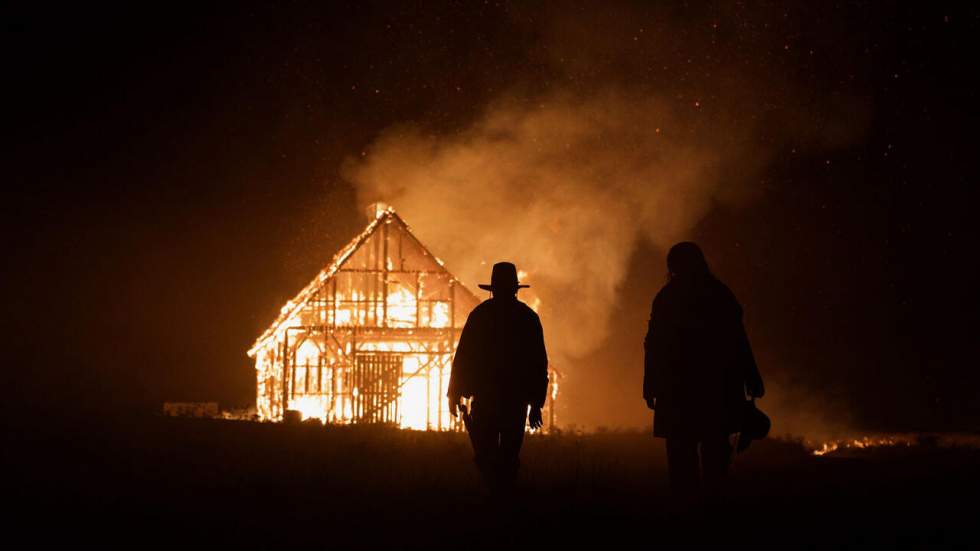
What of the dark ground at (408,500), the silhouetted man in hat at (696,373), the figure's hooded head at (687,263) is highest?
the figure's hooded head at (687,263)

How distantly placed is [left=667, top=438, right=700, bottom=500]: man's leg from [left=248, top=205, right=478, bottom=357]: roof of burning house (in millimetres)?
15572

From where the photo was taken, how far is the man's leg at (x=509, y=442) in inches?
290

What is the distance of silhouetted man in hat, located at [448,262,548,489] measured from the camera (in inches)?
293

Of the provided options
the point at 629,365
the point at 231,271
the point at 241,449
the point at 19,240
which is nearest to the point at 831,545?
the point at 241,449

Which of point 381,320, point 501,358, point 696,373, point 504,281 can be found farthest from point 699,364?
point 381,320

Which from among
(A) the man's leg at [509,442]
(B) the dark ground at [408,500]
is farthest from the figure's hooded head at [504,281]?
(B) the dark ground at [408,500]

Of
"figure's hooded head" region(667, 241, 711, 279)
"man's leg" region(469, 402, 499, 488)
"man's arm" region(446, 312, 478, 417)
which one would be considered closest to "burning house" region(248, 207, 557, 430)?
"man's arm" region(446, 312, 478, 417)

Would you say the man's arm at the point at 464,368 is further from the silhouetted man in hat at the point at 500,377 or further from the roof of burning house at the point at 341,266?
the roof of burning house at the point at 341,266

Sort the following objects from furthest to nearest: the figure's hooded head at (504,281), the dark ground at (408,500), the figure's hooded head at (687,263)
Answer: the figure's hooded head at (504,281)
the figure's hooded head at (687,263)
the dark ground at (408,500)

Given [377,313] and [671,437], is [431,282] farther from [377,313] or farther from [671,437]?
[671,437]

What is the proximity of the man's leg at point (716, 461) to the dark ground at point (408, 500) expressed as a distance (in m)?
0.22

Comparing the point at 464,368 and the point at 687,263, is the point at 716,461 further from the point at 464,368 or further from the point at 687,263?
the point at 464,368

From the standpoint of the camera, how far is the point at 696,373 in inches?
276

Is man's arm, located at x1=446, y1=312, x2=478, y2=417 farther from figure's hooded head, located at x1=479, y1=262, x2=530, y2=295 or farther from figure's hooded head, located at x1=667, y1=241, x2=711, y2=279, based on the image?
figure's hooded head, located at x1=667, y1=241, x2=711, y2=279
